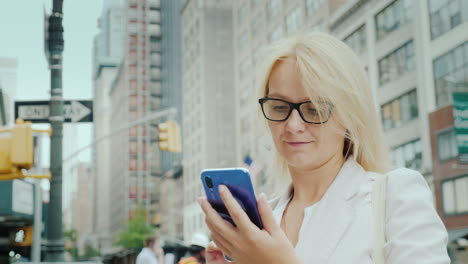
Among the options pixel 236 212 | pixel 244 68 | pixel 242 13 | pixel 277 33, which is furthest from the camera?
pixel 242 13

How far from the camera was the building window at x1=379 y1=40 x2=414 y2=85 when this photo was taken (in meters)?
25.3

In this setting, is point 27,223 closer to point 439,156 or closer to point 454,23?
point 454,23

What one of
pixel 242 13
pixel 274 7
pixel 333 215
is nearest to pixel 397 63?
pixel 274 7

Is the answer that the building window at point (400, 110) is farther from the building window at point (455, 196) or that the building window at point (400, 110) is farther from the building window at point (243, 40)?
the building window at point (243, 40)

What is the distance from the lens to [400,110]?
2652 centimetres

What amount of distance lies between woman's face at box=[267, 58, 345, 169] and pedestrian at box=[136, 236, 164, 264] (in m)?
8.64

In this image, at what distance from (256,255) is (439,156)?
73.5 ft

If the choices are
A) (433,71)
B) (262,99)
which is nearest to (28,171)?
→ (262,99)

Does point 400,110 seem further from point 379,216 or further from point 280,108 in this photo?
point 379,216

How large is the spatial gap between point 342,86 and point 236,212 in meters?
0.50

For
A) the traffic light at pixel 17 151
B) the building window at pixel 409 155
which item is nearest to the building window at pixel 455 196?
the building window at pixel 409 155

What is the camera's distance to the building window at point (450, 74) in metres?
18.4

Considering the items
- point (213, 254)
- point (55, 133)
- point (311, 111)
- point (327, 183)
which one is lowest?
point (213, 254)

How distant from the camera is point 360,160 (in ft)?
6.23
